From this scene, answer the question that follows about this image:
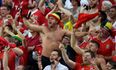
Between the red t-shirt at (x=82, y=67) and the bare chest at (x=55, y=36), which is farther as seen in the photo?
the bare chest at (x=55, y=36)

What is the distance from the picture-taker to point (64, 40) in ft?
39.7

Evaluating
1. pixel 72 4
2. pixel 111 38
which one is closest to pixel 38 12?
pixel 72 4

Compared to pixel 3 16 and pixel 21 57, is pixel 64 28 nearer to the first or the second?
pixel 21 57

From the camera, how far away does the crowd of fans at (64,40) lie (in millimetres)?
10867

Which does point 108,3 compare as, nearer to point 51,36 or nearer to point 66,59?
point 51,36

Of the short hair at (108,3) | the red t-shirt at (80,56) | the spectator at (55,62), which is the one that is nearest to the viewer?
the spectator at (55,62)

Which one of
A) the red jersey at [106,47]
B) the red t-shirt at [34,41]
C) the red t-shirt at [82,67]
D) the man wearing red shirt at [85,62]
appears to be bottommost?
the red t-shirt at [82,67]

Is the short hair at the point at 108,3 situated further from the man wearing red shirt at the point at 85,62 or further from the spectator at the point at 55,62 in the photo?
the spectator at the point at 55,62

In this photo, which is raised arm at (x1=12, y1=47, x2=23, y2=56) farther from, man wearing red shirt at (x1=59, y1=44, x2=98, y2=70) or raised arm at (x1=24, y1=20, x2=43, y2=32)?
man wearing red shirt at (x1=59, y1=44, x2=98, y2=70)

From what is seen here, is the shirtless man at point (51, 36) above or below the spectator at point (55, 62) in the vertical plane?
above

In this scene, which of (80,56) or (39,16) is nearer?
(80,56)

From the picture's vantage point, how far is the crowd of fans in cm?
1087

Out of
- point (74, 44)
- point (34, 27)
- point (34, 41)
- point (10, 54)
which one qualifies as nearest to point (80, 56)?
point (74, 44)

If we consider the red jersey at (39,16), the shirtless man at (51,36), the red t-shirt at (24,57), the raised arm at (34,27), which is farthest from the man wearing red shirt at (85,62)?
the red jersey at (39,16)
